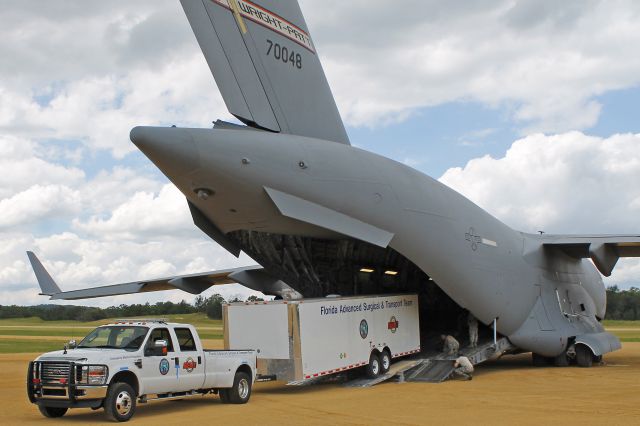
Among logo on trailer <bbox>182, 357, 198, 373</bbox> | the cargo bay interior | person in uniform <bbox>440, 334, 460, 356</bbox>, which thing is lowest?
person in uniform <bbox>440, 334, 460, 356</bbox>

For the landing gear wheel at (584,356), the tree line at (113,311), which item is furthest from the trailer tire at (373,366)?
the tree line at (113,311)

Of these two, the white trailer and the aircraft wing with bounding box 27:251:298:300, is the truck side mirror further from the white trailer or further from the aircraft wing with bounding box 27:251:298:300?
the aircraft wing with bounding box 27:251:298:300

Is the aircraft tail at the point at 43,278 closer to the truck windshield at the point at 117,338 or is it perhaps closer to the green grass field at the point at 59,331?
the green grass field at the point at 59,331

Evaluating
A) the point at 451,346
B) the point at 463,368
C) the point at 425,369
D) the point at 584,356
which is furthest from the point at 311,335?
the point at 584,356

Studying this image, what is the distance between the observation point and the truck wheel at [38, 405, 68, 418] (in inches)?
490

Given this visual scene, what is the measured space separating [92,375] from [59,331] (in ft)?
183

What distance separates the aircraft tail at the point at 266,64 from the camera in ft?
52.2

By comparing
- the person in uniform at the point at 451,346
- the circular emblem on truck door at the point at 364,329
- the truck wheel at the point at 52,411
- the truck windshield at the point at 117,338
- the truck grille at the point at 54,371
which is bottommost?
the truck wheel at the point at 52,411

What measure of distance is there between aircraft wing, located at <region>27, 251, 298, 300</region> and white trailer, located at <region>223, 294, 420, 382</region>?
567 cm

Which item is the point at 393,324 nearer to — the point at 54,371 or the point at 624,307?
the point at 54,371

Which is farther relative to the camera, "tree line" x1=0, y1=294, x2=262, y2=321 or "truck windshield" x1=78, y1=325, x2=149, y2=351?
"tree line" x1=0, y1=294, x2=262, y2=321

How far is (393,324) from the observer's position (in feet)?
64.7

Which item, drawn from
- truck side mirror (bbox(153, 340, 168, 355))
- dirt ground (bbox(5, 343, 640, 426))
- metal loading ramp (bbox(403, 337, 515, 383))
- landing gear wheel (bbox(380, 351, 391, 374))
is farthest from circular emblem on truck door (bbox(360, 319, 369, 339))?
truck side mirror (bbox(153, 340, 168, 355))

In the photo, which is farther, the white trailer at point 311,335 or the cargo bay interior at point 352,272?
the cargo bay interior at point 352,272
